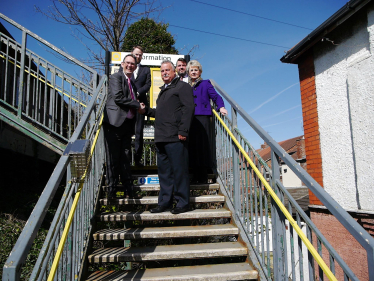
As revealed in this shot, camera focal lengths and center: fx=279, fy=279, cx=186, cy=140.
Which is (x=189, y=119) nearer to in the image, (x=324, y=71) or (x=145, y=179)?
(x=145, y=179)

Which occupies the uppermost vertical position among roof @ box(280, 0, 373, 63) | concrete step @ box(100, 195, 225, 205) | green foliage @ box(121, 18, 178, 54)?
green foliage @ box(121, 18, 178, 54)

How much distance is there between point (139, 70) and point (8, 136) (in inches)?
134

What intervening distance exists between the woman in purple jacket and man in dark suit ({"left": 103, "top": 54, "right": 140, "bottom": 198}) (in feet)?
2.78

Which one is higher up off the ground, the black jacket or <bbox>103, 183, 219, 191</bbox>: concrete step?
the black jacket

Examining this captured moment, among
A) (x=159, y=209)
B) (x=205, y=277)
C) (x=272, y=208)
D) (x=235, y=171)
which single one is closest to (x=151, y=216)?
(x=159, y=209)

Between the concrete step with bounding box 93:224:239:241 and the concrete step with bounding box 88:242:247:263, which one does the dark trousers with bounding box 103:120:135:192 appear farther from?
the concrete step with bounding box 88:242:247:263

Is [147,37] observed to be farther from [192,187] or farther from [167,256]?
[167,256]

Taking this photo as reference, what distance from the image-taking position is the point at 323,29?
480 centimetres

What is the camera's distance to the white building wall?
425 cm

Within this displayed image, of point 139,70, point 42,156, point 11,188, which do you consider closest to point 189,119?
point 139,70

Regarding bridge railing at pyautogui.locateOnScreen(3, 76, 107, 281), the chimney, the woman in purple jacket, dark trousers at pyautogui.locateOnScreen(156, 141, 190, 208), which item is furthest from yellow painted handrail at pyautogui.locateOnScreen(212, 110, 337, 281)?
the chimney

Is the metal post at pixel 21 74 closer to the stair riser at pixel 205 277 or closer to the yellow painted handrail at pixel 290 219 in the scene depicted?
the stair riser at pixel 205 277

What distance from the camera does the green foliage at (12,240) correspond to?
3605mm

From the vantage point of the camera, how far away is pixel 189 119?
9.96ft
